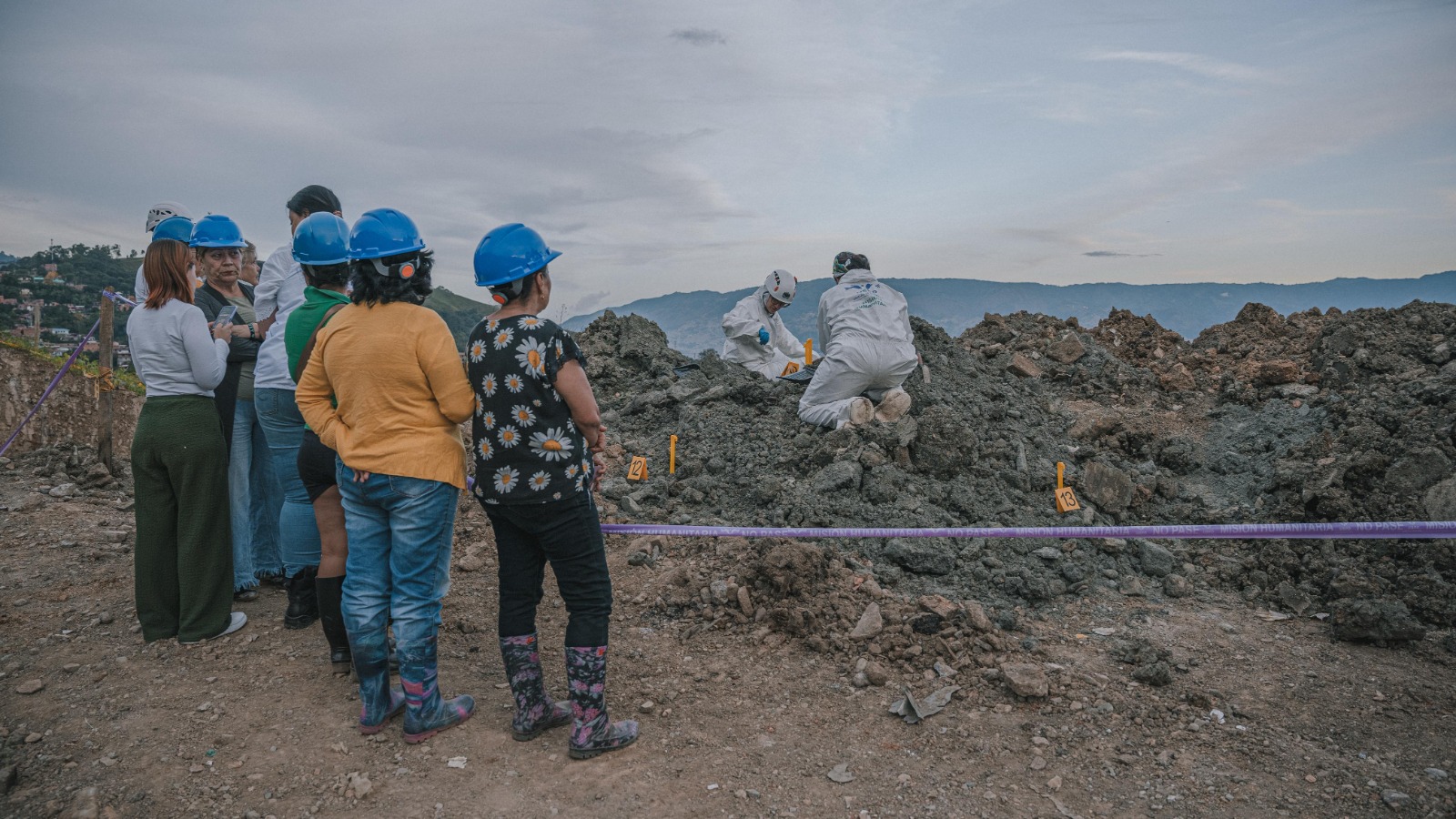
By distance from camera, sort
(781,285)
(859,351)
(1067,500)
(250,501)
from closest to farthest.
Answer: (250,501)
(1067,500)
(859,351)
(781,285)

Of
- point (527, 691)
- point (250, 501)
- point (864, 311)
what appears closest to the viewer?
point (527, 691)

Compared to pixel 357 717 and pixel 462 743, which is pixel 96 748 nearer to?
pixel 357 717

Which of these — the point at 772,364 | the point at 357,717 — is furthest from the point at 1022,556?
the point at 772,364

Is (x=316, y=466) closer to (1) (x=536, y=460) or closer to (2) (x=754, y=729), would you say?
(1) (x=536, y=460)

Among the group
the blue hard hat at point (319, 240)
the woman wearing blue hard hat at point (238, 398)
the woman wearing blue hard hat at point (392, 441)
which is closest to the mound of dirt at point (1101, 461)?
the woman wearing blue hard hat at point (392, 441)

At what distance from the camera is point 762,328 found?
27.9ft

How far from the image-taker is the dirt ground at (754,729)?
8.04 ft

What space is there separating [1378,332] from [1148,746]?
674 centimetres

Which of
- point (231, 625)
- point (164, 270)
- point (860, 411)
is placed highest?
point (164, 270)

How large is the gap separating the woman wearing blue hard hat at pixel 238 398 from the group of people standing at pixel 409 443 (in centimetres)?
34

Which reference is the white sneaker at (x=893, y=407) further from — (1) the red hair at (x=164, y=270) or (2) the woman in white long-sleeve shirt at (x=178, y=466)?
(1) the red hair at (x=164, y=270)

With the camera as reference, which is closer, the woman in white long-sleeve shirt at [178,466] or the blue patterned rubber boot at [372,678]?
the blue patterned rubber boot at [372,678]

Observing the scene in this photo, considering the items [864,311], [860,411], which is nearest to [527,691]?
[860,411]

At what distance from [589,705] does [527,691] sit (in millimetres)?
264
